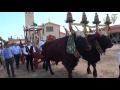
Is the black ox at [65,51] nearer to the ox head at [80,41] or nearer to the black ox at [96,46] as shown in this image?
the ox head at [80,41]

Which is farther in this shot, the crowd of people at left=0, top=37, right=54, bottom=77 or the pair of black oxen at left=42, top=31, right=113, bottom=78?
the crowd of people at left=0, top=37, right=54, bottom=77

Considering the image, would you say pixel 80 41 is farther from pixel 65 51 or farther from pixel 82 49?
pixel 65 51

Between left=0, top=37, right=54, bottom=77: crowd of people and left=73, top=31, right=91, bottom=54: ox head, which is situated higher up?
left=73, top=31, right=91, bottom=54: ox head

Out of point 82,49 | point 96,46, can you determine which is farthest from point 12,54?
point 96,46

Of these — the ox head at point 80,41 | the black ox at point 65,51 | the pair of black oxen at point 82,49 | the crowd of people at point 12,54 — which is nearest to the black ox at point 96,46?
the pair of black oxen at point 82,49

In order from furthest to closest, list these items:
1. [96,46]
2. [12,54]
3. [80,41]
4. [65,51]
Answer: [12,54], [96,46], [65,51], [80,41]

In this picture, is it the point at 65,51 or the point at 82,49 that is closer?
the point at 82,49

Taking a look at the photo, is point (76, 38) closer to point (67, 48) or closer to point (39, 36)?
point (67, 48)

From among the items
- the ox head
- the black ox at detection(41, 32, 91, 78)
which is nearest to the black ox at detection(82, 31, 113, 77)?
the black ox at detection(41, 32, 91, 78)

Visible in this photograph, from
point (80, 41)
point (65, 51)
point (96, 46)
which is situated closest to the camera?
point (80, 41)

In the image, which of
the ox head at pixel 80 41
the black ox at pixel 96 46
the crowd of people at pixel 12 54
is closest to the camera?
the ox head at pixel 80 41

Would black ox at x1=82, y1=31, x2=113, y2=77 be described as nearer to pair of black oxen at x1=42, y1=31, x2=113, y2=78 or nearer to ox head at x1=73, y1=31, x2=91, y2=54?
pair of black oxen at x1=42, y1=31, x2=113, y2=78

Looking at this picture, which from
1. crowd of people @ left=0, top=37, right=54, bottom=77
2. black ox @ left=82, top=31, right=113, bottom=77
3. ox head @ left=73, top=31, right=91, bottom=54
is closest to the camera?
ox head @ left=73, top=31, right=91, bottom=54
